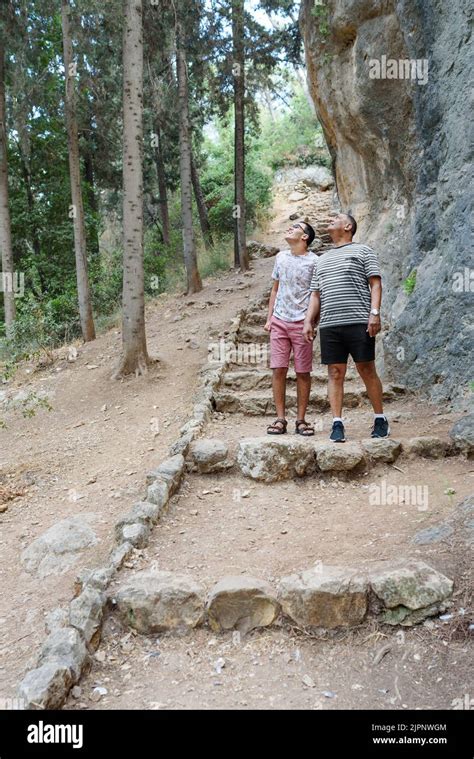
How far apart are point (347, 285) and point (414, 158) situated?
3163 millimetres

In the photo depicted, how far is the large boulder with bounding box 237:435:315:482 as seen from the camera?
473cm

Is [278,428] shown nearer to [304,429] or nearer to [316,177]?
[304,429]

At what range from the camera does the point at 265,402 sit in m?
6.45

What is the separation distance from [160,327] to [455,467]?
7658mm

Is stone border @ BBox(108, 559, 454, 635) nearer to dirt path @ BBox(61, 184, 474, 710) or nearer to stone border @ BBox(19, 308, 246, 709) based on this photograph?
dirt path @ BBox(61, 184, 474, 710)

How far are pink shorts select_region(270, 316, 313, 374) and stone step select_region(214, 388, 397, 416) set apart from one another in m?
1.13

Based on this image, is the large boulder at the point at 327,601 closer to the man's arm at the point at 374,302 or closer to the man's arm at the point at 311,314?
the man's arm at the point at 374,302

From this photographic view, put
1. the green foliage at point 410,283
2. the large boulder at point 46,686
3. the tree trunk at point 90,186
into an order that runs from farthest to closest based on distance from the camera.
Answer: the tree trunk at point 90,186 → the green foliage at point 410,283 → the large boulder at point 46,686

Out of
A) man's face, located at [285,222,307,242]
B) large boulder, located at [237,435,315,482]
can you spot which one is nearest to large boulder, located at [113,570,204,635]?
large boulder, located at [237,435,315,482]

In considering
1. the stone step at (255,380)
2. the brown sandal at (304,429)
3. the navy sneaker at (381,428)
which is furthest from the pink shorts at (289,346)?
the stone step at (255,380)

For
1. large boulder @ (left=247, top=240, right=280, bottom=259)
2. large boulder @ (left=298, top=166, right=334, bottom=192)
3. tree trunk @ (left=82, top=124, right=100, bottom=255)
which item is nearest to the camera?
tree trunk @ (left=82, top=124, right=100, bottom=255)

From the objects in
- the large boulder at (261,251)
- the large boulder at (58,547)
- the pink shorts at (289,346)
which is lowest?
the large boulder at (58,547)

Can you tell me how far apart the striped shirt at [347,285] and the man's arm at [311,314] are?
0.52ft

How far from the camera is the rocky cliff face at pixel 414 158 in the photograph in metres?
5.70
